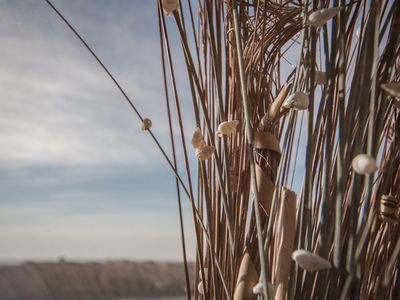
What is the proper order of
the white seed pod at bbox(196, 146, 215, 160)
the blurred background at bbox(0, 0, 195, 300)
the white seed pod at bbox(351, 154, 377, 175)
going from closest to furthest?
the white seed pod at bbox(351, 154, 377, 175)
the white seed pod at bbox(196, 146, 215, 160)
the blurred background at bbox(0, 0, 195, 300)

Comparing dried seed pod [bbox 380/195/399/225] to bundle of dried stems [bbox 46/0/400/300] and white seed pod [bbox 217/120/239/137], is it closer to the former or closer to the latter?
bundle of dried stems [bbox 46/0/400/300]

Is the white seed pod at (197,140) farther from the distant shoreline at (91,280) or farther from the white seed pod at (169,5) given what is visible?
the distant shoreline at (91,280)

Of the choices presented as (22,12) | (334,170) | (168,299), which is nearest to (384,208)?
(334,170)

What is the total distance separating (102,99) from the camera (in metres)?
1.21

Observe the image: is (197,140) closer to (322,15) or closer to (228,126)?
(228,126)

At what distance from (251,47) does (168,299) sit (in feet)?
2.32

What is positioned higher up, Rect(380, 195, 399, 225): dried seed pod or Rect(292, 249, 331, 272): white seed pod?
Rect(380, 195, 399, 225): dried seed pod

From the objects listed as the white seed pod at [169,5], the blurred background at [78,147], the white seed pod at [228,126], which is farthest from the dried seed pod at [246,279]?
the blurred background at [78,147]

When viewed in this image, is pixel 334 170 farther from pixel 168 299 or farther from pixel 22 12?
pixel 22 12

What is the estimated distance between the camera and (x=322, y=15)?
Result: 0.28 m

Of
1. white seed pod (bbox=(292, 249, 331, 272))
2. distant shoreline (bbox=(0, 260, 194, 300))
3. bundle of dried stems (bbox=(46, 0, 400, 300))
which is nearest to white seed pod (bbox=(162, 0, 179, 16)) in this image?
bundle of dried stems (bbox=(46, 0, 400, 300))

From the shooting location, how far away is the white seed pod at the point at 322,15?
27cm

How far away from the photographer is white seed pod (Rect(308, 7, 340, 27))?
0.90ft

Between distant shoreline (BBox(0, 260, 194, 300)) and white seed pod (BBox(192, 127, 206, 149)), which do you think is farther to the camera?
distant shoreline (BBox(0, 260, 194, 300))
